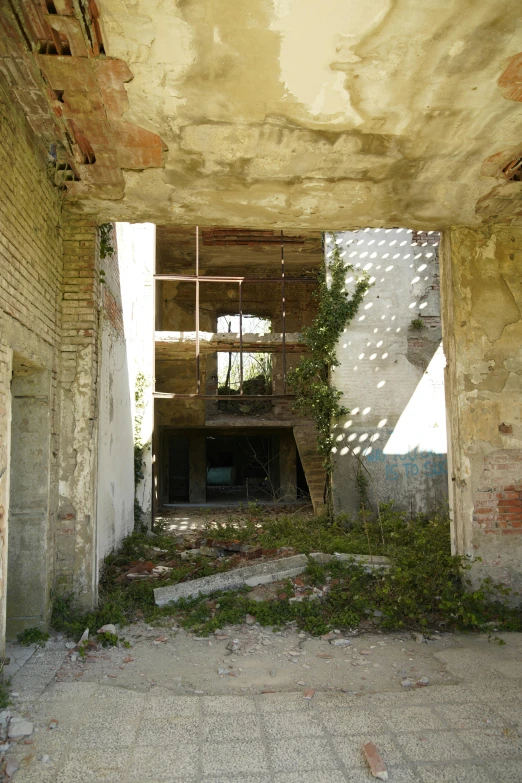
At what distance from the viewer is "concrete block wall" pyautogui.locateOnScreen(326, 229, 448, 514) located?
30.2 ft

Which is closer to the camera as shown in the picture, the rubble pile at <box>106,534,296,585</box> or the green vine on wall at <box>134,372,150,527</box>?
the rubble pile at <box>106,534,296,585</box>

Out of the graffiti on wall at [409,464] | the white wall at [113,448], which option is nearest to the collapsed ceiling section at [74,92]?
the white wall at [113,448]

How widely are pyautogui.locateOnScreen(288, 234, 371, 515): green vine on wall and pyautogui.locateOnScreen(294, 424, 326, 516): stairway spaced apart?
0.98 metres

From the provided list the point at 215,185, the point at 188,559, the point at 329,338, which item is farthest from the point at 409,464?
the point at 215,185

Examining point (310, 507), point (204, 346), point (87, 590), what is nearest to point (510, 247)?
point (87, 590)

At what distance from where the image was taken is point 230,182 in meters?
4.46

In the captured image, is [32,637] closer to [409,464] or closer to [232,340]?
[409,464]

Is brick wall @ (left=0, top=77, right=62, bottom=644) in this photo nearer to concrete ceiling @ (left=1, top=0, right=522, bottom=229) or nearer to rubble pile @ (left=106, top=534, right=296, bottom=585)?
concrete ceiling @ (left=1, top=0, right=522, bottom=229)

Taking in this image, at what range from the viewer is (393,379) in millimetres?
9414

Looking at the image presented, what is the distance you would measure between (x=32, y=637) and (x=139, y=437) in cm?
527

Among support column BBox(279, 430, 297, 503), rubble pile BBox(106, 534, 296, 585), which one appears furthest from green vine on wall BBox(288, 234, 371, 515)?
support column BBox(279, 430, 297, 503)

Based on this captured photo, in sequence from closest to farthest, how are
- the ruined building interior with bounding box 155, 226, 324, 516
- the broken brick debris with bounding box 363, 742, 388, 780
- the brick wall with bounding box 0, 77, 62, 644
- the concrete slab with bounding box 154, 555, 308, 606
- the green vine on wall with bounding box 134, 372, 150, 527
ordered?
the broken brick debris with bounding box 363, 742, 388, 780 < the brick wall with bounding box 0, 77, 62, 644 < the concrete slab with bounding box 154, 555, 308, 606 < the green vine on wall with bounding box 134, 372, 150, 527 < the ruined building interior with bounding box 155, 226, 324, 516

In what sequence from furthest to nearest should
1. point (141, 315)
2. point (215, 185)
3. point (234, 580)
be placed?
point (141, 315) < point (234, 580) < point (215, 185)

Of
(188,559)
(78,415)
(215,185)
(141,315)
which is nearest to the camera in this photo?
(215,185)
